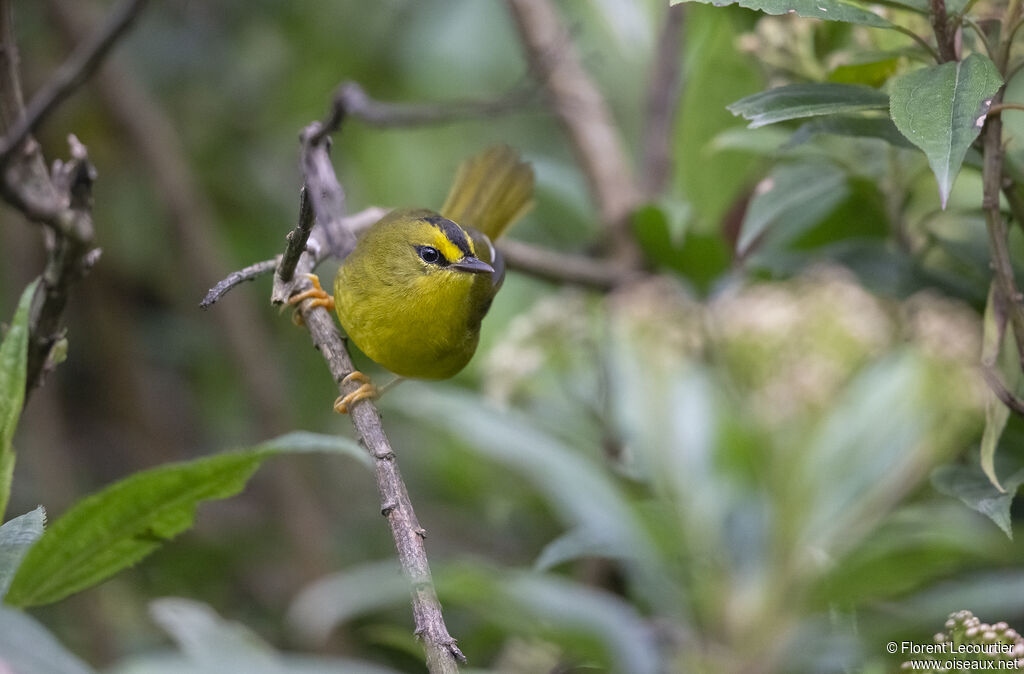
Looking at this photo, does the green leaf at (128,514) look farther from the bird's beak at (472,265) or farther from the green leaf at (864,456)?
the green leaf at (864,456)

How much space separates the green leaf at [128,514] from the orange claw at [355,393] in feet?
1.17

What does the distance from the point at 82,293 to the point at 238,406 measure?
0.69 meters

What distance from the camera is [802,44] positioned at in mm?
2021

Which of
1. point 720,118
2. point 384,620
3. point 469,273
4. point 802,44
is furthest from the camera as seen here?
point 384,620

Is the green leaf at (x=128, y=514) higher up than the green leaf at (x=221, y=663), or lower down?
higher up

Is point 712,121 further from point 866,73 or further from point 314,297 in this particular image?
point 314,297

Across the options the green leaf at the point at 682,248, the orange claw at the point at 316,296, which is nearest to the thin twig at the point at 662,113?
the green leaf at the point at 682,248

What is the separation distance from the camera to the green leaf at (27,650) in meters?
0.98

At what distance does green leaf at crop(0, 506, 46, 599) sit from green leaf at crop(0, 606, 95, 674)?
21 centimetres

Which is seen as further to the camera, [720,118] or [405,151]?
[405,151]

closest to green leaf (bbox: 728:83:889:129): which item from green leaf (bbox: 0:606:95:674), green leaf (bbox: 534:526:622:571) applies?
green leaf (bbox: 534:526:622:571)

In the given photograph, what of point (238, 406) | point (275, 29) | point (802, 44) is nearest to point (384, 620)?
point (238, 406)

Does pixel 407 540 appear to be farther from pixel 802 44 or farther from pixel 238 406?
pixel 238 406

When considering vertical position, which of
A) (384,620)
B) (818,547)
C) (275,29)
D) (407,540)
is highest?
(275,29)
